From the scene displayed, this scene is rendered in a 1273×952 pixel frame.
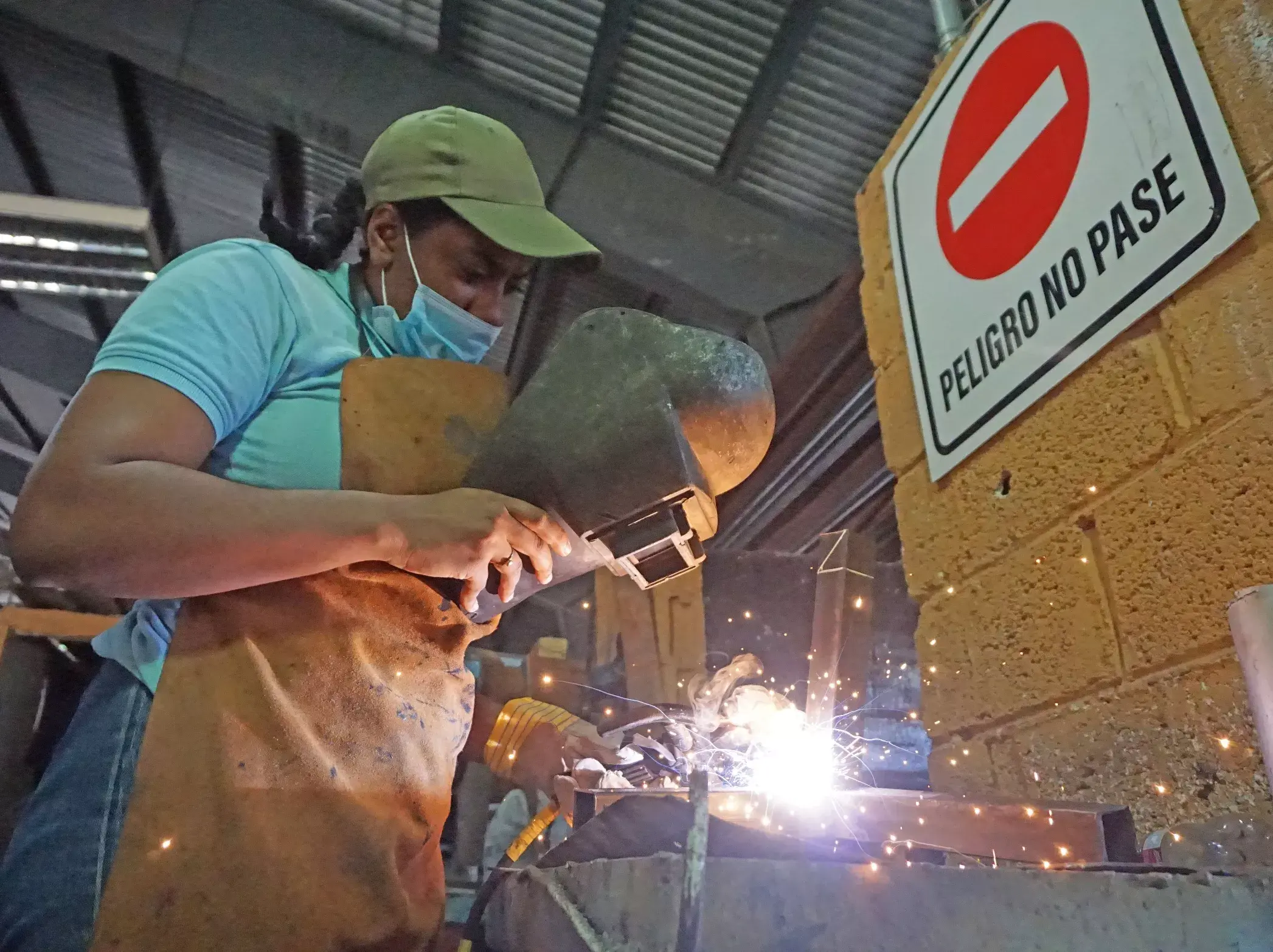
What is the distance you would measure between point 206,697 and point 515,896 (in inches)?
13.6

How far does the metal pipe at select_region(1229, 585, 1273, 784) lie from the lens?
0.63m

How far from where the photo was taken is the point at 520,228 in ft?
3.53

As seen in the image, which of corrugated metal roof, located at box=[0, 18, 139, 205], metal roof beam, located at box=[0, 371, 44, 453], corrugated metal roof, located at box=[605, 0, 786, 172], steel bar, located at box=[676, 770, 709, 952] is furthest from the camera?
metal roof beam, located at box=[0, 371, 44, 453]

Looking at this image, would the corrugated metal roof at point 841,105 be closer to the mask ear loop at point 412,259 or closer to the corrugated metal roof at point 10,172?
the mask ear loop at point 412,259

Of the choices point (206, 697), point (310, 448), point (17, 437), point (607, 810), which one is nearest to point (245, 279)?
point (310, 448)

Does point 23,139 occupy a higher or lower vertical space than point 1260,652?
higher

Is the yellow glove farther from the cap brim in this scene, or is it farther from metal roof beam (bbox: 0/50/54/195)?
metal roof beam (bbox: 0/50/54/195)

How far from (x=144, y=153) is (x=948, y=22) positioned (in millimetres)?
3025

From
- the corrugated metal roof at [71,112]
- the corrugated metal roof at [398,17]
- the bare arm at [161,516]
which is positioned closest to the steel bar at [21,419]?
the corrugated metal roof at [71,112]

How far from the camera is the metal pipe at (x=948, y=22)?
1.50m

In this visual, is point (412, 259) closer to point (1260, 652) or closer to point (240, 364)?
point (240, 364)

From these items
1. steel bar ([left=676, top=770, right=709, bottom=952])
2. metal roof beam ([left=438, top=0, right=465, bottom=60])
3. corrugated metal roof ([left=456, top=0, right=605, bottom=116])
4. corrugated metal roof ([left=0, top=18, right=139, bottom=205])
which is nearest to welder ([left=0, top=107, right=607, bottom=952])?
steel bar ([left=676, top=770, right=709, bottom=952])

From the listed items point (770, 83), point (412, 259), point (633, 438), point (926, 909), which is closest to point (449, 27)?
point (770, 83)

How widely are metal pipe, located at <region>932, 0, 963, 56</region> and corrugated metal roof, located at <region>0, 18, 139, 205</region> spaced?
Result: 108 inches
